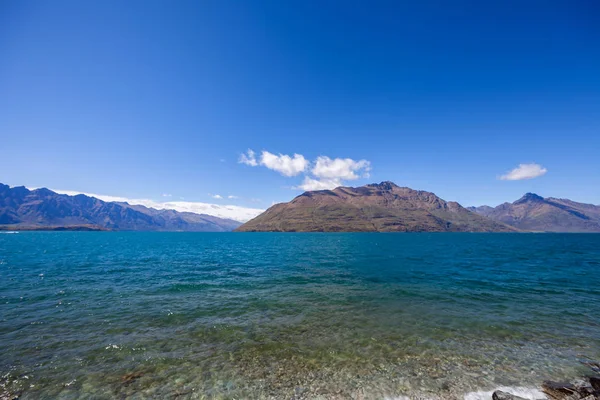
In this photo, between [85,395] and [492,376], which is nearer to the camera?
[85,395]

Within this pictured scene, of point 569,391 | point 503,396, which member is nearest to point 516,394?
point 503,396

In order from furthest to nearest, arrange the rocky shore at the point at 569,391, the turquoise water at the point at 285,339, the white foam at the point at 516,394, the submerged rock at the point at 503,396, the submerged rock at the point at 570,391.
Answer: the turquoise water at the point at 285,339, the white foam at the point at 516,394, the submerged rock at the point at 570,391, the rocky shore at the point at 569,391, the submerged rock at the point at 503,396

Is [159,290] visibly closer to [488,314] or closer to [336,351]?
[336,351]

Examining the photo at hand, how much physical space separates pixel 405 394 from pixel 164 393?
11893mm

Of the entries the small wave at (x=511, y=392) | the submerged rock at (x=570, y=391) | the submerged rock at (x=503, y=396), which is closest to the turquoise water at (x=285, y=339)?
the small wave at (x=511, y=392)

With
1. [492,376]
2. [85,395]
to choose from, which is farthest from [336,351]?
[85,395]

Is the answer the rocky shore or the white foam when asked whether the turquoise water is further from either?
the rocky shore

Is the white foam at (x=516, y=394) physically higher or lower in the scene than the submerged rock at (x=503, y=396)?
lower

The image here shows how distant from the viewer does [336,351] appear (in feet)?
55.8

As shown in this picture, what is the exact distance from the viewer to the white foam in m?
12.4

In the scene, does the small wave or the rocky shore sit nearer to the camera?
the rocky shore

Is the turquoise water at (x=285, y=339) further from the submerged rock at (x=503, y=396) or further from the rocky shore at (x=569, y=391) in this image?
the submerged rock at (x=503, y=396)

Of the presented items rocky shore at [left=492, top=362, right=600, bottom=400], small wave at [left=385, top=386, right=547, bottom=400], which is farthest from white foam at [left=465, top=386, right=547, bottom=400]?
rocky shore at [left=492, top=362, right=600, bottom=400]

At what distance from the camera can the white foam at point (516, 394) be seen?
487 inches
